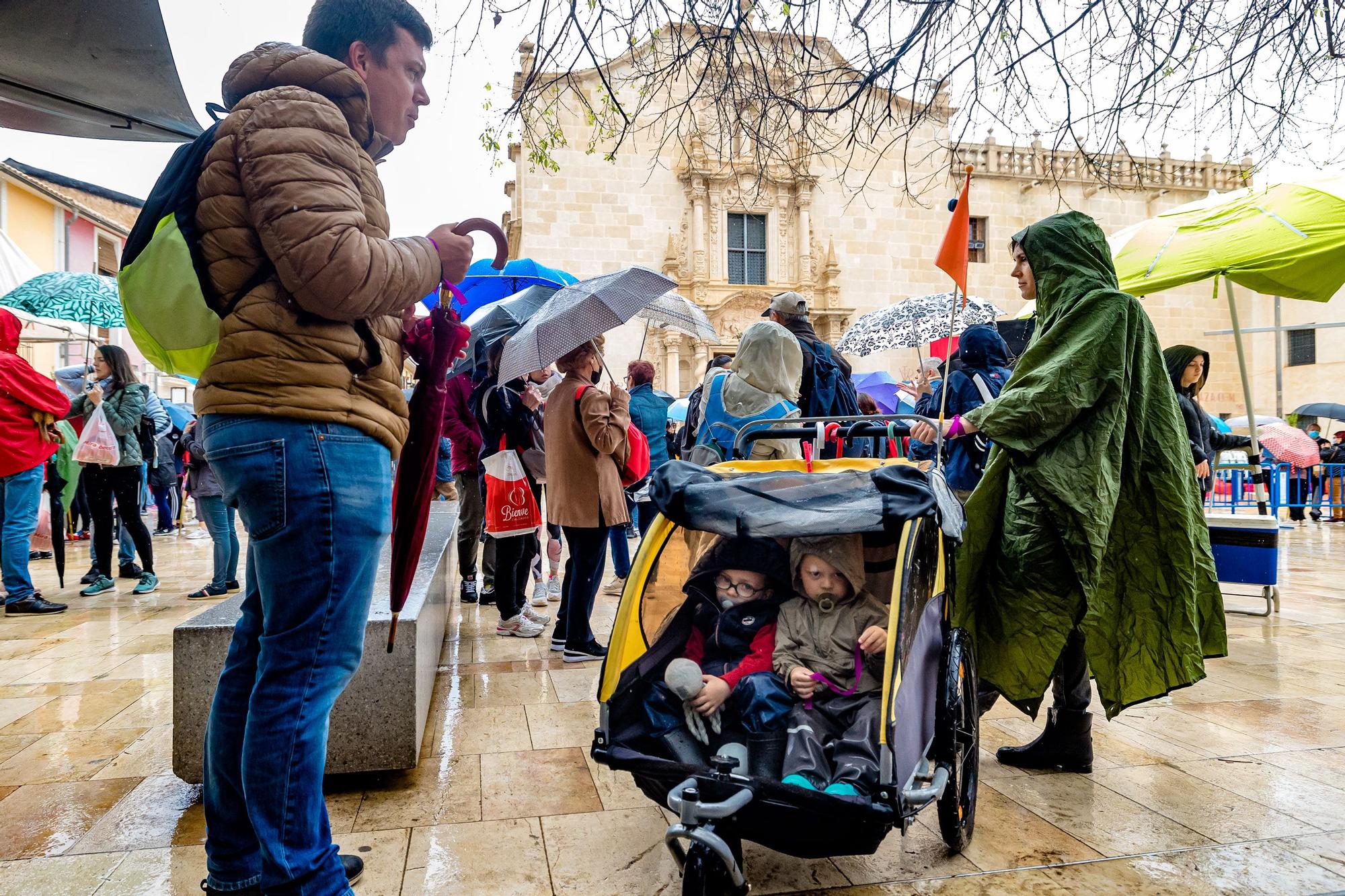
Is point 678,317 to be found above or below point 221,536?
above

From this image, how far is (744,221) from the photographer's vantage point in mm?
24688

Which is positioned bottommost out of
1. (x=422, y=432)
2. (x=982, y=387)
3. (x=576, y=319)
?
(x=422, y=432)

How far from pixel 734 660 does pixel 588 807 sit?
863 millimetres

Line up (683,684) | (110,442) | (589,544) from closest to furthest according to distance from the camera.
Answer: (683,684) < (589,544) < (110,442)

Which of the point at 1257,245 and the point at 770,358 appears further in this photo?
the point at 1257,245

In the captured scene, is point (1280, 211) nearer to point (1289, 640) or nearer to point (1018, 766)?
point (1289, 640)

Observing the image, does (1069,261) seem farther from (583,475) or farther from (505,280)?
(505,280)

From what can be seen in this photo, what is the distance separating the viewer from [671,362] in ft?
77.6

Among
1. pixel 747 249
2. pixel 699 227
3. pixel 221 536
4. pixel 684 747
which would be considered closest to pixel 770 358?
pixel 684 747

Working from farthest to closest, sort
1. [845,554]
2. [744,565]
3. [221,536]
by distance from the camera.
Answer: [221,536], [744,565], [845,554]

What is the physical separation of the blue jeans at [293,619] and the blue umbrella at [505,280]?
5.93m

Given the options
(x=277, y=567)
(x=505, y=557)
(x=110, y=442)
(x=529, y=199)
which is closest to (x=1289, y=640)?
(x=505, y=557)

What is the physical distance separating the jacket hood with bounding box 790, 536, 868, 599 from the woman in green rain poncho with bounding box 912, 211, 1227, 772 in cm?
71

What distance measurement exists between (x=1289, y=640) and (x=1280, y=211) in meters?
2.86
